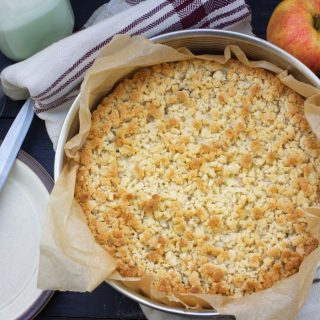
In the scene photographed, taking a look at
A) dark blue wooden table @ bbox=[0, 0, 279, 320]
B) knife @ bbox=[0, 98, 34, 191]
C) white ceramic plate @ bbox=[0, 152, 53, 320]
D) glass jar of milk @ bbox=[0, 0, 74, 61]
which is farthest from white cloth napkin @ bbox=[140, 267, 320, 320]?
glass jar of milk @ bbox=[0, 0, 74, 61]

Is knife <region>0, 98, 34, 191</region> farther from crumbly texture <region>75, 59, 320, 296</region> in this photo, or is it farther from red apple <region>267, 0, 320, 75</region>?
red apple <region>267, 0, 320, 75</region>

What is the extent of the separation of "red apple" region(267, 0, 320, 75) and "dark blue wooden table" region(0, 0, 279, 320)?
0.14 metres

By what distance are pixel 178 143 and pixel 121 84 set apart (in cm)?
16

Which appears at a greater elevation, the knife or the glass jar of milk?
the glass jar of milk

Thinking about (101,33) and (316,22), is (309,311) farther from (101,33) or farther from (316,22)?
(101,33)

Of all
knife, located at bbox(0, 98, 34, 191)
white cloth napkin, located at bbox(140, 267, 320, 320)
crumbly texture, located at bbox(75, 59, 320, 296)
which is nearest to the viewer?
crumbly texture, located at bbox(75, 59, 320, 296)

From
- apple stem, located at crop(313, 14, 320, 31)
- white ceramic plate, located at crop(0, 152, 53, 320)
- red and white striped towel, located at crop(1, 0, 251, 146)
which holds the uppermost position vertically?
red and white striped towel, located at crop(1, 0, 251, 146)

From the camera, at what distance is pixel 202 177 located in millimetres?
1187

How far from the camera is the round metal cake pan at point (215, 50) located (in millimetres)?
1191

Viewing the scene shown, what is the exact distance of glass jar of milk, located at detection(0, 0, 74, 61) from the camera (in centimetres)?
127

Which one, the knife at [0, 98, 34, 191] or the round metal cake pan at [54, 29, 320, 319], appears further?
the knife at [0, 98, 34, 191]

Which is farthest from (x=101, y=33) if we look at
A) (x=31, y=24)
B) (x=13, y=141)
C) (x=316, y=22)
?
(x=316, y=22)

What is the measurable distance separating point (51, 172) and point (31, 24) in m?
0.31

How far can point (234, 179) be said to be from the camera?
1188 mm
